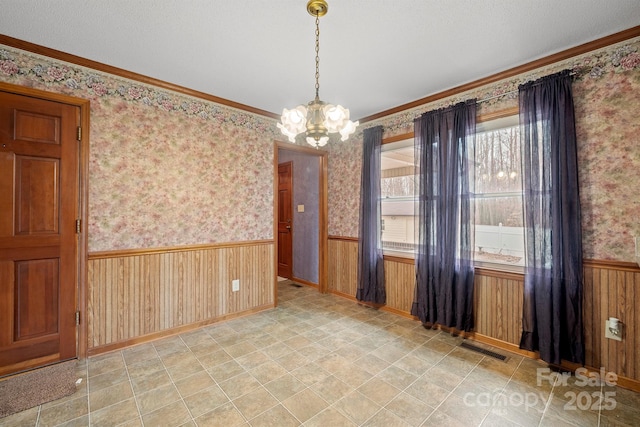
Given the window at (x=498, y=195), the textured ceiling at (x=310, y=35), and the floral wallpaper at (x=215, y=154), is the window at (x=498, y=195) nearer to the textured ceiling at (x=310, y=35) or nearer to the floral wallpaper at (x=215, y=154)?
the floral wallpaper at (x=215, y=154)

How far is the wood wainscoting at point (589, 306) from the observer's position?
2.06 metres

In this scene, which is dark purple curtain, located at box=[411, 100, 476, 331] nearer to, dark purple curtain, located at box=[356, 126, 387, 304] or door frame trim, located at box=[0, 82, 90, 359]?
dark purple curtain, located at box=[356, 126, 387, 304]

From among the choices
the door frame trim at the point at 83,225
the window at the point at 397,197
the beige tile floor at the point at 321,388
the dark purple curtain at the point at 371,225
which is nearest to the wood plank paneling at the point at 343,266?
the dark purple curtain at the point at 371,225

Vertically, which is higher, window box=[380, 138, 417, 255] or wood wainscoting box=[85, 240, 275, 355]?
window box=[380, 138, 417, 255]

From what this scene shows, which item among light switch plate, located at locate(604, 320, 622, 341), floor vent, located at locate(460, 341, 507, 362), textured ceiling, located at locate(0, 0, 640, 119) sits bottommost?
floor vent, located at locate(460, 341, 507, 362)

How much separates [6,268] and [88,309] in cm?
64

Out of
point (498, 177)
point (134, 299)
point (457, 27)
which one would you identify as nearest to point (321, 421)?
point (134, 299)

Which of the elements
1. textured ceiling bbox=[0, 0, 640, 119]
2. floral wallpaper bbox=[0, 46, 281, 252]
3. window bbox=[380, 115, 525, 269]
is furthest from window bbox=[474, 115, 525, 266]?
floral wallpaper bbox=[0, 46, 281, 252]

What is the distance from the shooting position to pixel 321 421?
5.63 ft

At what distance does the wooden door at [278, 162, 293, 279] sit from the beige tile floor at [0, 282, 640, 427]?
2.43 meters

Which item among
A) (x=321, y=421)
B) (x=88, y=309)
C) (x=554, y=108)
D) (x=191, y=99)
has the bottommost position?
(x=321, y=421)

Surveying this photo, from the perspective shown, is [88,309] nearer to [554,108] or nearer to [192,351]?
[192,351]

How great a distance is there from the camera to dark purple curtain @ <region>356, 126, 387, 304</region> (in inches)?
144

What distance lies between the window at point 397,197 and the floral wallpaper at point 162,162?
1.55 m
